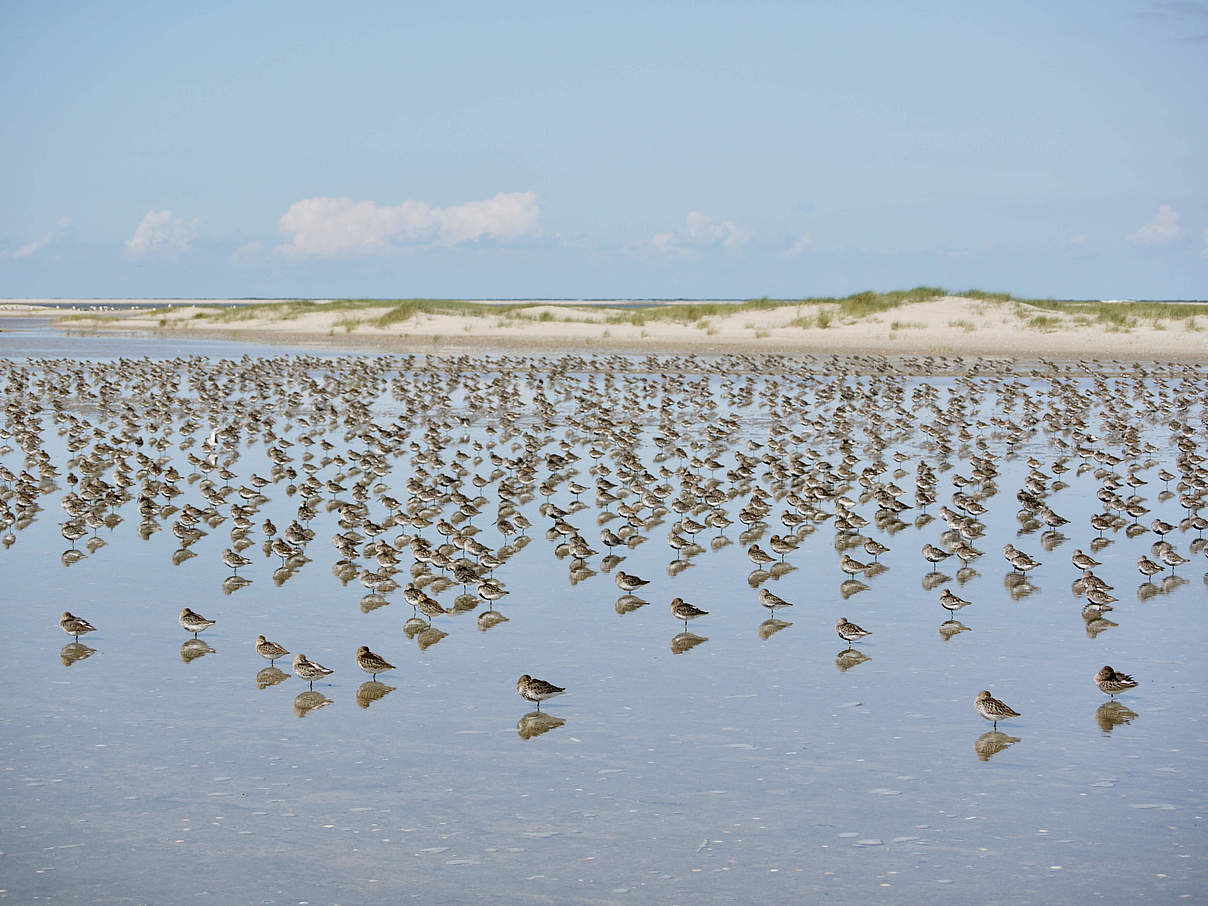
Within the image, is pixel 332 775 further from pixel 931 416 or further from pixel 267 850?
pixel 931 416

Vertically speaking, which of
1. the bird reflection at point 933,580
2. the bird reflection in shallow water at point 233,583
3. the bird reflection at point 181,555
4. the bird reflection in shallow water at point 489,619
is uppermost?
the bird reflection at point 181,555

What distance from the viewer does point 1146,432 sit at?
32.3 m

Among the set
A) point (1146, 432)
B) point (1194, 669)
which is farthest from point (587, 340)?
point (1194, 669)

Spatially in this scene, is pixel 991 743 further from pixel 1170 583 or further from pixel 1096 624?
pixel 1170 583

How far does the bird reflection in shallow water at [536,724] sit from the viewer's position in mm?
10969

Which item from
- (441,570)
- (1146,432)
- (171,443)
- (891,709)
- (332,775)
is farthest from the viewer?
(1146,432)

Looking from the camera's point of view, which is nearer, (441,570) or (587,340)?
(441,570)

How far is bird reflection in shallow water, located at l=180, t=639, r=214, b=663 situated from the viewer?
13.1 m

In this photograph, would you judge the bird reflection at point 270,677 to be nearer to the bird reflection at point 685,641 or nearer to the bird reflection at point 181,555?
the bird reflection at point 685,641

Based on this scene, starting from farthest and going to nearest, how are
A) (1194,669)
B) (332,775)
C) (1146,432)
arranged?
(1146,432) → (1194,669) → (332,775)

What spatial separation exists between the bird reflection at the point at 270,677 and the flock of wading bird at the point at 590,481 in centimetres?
3

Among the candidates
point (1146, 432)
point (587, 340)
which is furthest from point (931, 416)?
point (587, 340)

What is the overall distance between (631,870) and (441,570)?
9.08 metres

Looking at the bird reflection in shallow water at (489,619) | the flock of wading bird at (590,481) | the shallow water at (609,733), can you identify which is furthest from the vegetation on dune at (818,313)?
the bird reflection in shallow water at (489,619)
